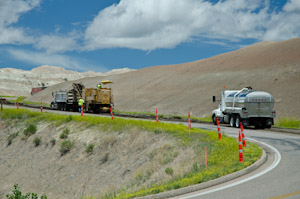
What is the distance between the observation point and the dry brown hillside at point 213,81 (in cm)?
5447

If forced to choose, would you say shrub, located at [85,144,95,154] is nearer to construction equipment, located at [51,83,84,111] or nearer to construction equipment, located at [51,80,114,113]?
construction equipment, located at [51,80,114,113]

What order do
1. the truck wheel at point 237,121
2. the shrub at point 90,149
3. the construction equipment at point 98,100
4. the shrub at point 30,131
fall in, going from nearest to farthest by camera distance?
the shrub at point 90,149
the truck wheel at point 237,121
the shrub at point 30,131
the construction equipment at point 98,100

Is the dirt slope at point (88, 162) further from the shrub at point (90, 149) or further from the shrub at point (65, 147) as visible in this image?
the shrub at point (65, 147)

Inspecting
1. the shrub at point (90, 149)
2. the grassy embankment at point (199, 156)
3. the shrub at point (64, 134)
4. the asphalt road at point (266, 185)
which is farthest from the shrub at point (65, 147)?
the asphalt road at point (266, 185)

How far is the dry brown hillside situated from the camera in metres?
54.5

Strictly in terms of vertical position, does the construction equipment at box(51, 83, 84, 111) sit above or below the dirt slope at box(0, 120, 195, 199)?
above

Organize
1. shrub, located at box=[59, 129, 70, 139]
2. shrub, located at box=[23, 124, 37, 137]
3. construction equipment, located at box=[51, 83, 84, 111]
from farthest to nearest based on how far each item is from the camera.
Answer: construction equipment, located at box=[51, 83, 84, 111], shrub, located at box=[23, 124, 37, 137], shrub, located at box=[59, 129, 70, 139]

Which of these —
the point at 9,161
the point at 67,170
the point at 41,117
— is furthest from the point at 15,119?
the point at 67,170

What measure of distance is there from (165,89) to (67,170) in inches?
2201

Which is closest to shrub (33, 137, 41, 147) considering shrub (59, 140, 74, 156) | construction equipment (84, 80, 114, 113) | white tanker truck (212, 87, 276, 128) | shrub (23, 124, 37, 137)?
shrub (23, 124, 37, 137)

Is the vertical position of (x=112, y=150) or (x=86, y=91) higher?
(x=86, y=91)

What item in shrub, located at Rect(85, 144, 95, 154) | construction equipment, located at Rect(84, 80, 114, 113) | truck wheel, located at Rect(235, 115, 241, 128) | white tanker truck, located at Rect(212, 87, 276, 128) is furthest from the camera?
construction equipment, located at Rect(84, 80, 114, 113)

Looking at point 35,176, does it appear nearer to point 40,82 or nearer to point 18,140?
point 18,140

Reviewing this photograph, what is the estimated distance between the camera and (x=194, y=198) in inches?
342
